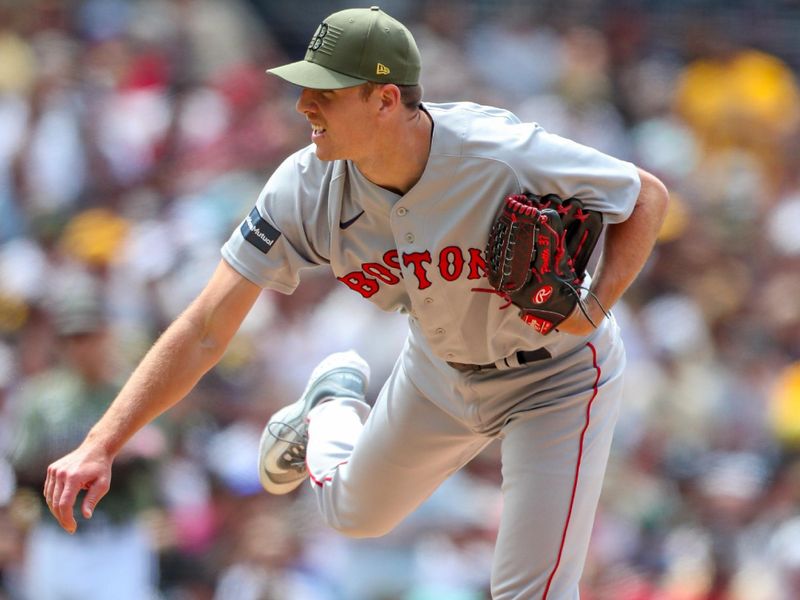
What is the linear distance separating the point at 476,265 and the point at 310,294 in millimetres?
3824

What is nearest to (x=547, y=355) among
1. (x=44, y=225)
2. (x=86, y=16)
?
(x=44, y=225)

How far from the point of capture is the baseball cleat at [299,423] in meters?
4.57

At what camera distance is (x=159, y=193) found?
8320 mm

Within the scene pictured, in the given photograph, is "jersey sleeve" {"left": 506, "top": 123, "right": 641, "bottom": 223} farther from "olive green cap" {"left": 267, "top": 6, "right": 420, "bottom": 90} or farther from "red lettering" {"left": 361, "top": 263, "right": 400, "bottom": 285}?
"red lettering" {"left": 361, "top": 263, "right": 400, "bottom": 285}

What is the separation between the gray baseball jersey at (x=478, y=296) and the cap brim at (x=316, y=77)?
296 mm

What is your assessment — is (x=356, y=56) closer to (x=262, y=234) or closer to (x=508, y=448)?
(x=262, y=234)

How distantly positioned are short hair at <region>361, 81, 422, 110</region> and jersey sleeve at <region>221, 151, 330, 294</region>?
0.32m

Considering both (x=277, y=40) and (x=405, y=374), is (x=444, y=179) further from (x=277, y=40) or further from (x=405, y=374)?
(x=277, y=40)

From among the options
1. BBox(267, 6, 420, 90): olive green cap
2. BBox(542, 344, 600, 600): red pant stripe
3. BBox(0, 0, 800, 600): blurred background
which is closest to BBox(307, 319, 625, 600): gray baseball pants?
BBox(542, 344, 600, 600): red pant stripe

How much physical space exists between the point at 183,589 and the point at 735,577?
8.28 ft

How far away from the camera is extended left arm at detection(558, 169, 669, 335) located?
12.5ft

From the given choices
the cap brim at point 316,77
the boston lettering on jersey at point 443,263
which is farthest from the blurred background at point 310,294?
the cap brim at point 316,77

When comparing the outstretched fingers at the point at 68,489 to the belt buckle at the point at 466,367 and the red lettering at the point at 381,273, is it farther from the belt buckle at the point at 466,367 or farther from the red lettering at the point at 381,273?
the belt buckle at the point at 466,367

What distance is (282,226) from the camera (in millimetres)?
3869
